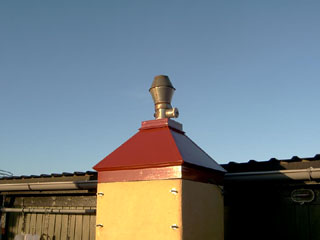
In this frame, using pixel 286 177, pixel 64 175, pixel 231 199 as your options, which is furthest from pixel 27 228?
pixel 286 177

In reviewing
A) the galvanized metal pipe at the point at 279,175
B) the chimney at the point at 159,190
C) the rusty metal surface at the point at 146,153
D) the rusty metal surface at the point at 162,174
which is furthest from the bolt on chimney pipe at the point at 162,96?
the galvanized metal pipe at the point at 279,175

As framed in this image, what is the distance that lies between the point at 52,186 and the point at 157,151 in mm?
4342

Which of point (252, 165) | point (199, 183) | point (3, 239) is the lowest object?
point (3, 239)

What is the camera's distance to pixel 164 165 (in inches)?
240

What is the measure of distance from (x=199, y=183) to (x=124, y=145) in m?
1.68

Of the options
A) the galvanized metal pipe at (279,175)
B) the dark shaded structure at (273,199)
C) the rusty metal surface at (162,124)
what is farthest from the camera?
the rusty metal surface at (162,124)

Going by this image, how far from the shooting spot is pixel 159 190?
6031 millimetres

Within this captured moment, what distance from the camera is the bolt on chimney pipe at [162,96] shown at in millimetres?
7594

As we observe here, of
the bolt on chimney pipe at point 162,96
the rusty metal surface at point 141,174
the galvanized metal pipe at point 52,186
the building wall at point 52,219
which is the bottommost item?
the building wall at point 52,219

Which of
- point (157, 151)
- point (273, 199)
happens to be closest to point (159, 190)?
point (157, 151)

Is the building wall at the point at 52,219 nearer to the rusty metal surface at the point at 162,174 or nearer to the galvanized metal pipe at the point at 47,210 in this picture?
the galvanized metal pipe at the point at 47,210

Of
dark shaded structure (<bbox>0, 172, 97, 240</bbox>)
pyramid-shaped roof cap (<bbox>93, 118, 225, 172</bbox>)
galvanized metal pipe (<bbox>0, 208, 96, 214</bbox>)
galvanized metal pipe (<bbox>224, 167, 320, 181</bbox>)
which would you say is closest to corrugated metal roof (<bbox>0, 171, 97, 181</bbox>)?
dark shaded structure (<bbox>0, 172, 97, 240</bbox>)

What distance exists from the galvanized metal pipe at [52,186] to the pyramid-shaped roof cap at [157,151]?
7.39ft

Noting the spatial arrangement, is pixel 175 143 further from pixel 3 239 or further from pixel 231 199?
pixel 3 239
